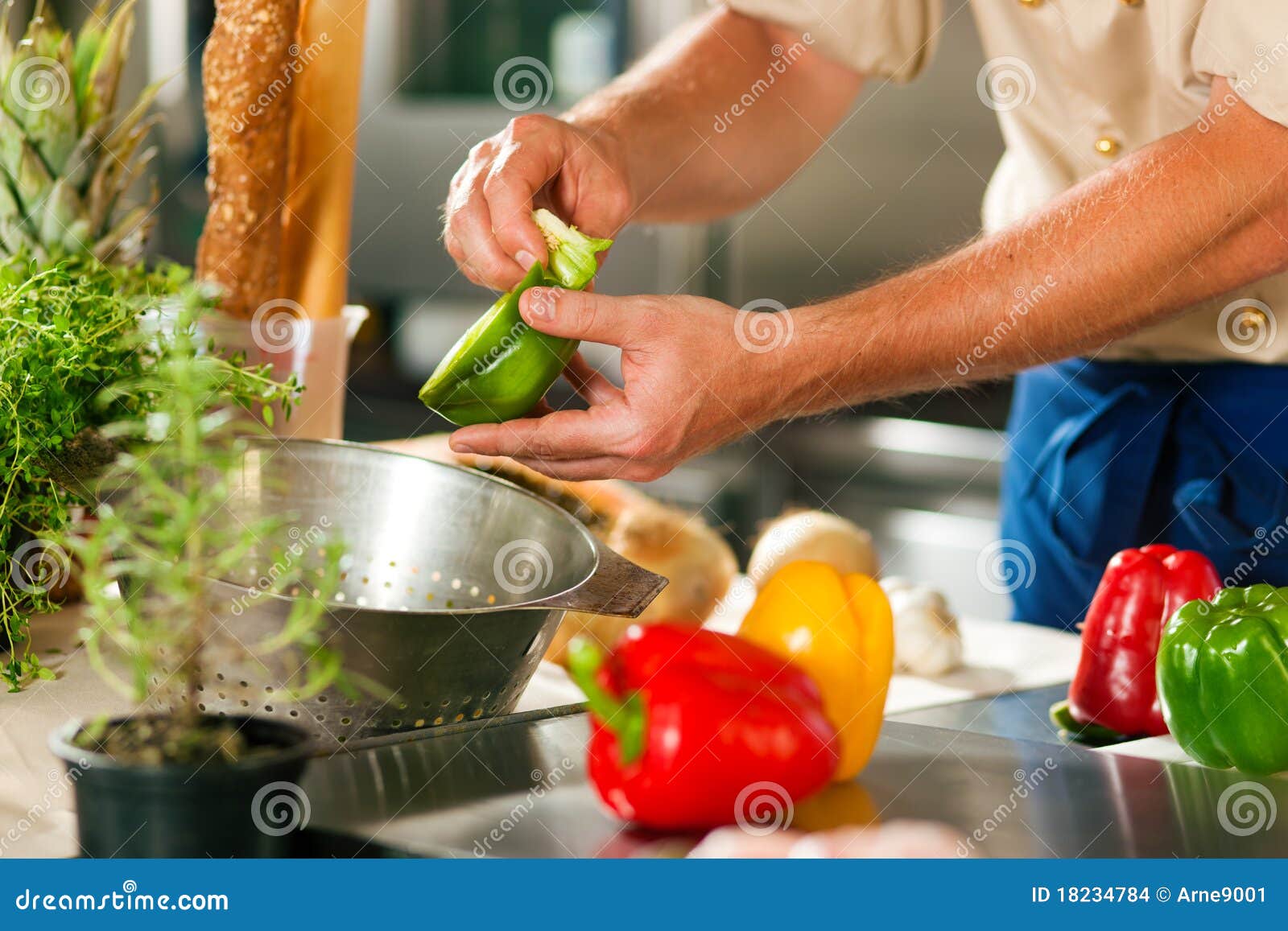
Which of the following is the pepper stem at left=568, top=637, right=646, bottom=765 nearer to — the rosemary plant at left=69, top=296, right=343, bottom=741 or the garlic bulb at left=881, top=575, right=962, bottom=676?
the rosemary plant at left=69, top=296, right=343, bottom=741

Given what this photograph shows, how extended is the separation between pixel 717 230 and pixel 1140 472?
1.80m

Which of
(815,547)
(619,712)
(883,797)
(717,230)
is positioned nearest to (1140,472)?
(815,547)

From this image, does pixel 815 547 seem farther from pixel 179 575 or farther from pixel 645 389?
pixel 179 575

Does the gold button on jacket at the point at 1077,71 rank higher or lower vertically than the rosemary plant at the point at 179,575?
higher

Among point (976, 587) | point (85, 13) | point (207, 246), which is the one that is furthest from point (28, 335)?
point (85, 13)

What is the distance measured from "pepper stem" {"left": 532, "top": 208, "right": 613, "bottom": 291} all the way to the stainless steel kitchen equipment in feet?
0.56

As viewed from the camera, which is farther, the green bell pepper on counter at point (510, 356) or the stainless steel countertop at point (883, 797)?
the green bell pepper on counter at point (510, 356)

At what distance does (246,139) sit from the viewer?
1176mm

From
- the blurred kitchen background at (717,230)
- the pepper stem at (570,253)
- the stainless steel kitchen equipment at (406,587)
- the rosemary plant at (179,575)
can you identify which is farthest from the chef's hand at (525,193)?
the blurred kitchen background at (717,230)

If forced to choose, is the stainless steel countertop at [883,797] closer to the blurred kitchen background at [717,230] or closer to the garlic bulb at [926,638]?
the garlic bulb at [926,638]

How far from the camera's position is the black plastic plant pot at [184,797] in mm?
506

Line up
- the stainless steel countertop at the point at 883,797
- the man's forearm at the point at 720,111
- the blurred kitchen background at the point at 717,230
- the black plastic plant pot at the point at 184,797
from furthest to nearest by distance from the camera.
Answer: the blurred kitchen background at the point at 717,230 → the man's forearm at the point at 720,111 → the stainless steel countertop at the point at 883,797 → the black plastic plant pot at the point at 184,797

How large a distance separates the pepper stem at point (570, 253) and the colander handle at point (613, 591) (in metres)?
0.29
